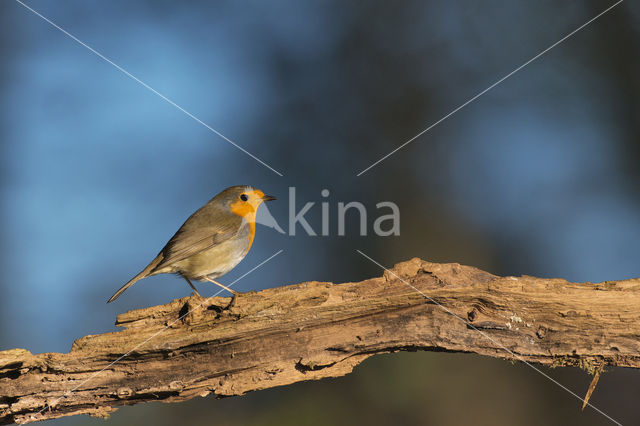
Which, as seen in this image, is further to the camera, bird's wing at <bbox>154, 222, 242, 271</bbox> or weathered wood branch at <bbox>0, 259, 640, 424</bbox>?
bird's wing at <bbox>154, 222, 242, 271</bbox>

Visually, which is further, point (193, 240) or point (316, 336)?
point (193, 240)

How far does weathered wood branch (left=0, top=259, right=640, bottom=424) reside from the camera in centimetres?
294

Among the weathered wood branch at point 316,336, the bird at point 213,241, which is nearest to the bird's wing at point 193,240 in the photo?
the bird at point 213,241

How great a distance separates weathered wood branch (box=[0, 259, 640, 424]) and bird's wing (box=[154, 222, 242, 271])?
0.85 metres

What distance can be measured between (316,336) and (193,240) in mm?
1633

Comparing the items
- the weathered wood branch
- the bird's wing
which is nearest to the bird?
the bird's wing

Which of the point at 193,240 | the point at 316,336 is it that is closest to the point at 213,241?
the point at 193,240

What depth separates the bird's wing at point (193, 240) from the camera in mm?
4043

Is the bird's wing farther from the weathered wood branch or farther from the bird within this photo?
the weathered wood branch

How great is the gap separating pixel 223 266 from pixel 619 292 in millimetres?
2899

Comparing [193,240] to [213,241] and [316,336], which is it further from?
[316,336]

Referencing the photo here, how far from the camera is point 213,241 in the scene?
4.24m

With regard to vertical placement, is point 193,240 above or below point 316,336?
above

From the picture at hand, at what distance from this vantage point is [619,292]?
2.98 meters
